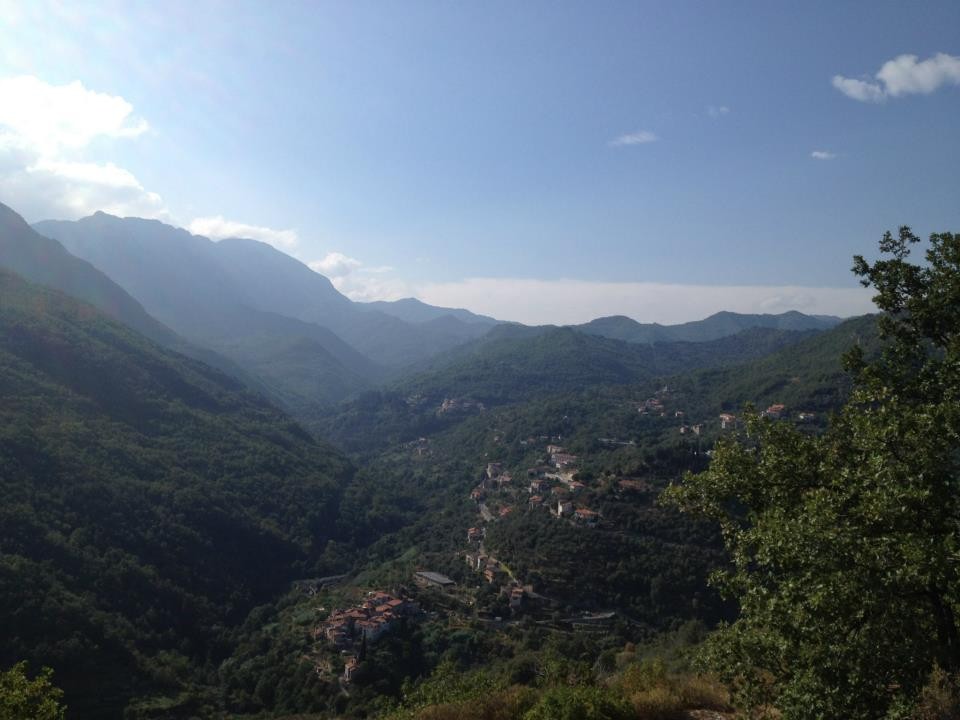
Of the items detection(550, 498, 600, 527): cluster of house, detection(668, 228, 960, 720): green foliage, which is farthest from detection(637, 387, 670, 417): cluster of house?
detection(668, 228, 960, 720): green foliage

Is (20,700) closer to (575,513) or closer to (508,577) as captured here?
(508,577)

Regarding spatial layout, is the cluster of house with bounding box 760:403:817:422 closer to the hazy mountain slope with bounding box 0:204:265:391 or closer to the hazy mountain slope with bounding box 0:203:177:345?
the hazy mountain slope with bounding box 0:204:265:391

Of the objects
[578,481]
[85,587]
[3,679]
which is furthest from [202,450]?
[3,679]

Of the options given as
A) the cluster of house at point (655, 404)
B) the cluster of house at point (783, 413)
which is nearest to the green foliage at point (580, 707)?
the cluster of house at point (783, 413)

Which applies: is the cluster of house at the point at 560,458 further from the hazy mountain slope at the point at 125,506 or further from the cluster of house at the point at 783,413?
the hazy mountain slope at the point at 125,506

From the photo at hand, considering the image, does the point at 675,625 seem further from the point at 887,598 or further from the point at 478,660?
the point at 887,598
